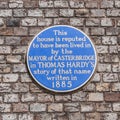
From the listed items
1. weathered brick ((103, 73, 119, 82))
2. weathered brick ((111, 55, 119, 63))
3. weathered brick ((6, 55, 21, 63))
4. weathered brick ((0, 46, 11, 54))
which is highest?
weathered brick ((0, 46, 11, 54))

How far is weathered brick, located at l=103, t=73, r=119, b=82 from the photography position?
530cm

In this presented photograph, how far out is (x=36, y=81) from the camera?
5.22 meters

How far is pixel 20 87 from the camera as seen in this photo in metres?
5.25

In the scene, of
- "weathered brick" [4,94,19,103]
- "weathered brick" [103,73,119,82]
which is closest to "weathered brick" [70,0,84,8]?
"weathered brick" [103,73,119,82]

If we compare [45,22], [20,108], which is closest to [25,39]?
[45,22]

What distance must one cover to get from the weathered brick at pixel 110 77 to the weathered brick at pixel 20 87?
103 cm

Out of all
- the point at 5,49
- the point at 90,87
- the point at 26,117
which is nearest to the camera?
the point at 26,117

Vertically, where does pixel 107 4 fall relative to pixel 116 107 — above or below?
above

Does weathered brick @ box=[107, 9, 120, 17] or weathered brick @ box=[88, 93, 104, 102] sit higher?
weathered brick @ box=[107, 9, 120, 17]

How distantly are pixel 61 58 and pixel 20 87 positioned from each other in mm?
657

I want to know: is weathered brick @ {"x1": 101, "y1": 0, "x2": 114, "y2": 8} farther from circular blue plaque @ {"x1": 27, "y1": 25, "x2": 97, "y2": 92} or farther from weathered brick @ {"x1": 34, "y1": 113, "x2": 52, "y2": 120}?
weathered brick @ {"x1": 34, "y1": 113, "x2": 52, "y2": 120}

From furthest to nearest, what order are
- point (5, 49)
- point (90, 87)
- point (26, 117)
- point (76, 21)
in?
point (76, 21) → point (5, 49) → point (90, 87) → point (26, 117)

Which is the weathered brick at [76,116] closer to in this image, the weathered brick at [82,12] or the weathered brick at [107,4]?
the weathered brick at [82,12]

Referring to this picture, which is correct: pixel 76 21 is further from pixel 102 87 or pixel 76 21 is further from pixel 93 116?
pixel 93 116
